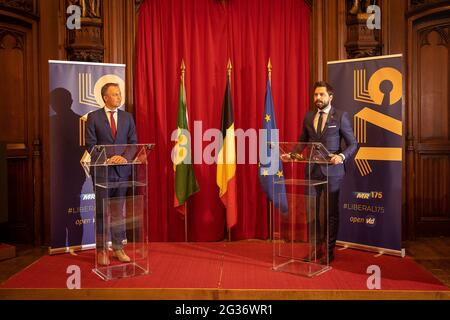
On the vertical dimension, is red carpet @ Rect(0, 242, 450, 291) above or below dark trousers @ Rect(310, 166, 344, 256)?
below

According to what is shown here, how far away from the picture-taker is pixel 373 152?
4.47 meters

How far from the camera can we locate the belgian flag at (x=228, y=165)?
191 inches

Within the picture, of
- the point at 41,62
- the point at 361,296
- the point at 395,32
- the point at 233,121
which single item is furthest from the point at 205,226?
the point at 395,32

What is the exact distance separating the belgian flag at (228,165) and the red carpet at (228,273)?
52cm

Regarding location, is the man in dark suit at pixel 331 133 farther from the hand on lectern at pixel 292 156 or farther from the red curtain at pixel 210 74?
the red curtain at pixel 210 74

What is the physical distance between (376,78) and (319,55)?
835 mm

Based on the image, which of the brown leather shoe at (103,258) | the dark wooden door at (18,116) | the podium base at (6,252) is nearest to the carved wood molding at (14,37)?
the dark wooden door at (18,116)

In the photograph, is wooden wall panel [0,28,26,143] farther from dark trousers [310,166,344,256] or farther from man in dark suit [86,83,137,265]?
dark trousers [310,166,344,256]

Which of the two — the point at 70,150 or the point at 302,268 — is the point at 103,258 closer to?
the point at 70,150

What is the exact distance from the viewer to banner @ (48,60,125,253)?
446 cm

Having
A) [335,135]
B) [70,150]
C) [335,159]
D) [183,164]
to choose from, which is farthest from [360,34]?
[70,150]

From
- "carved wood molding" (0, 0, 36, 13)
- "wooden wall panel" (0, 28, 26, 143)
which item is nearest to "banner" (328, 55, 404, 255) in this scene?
"carved wood molding" (0, 0, 36, 13)

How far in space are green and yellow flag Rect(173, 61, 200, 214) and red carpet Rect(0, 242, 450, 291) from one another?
22.9 inches

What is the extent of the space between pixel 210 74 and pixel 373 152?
1.93 meters
